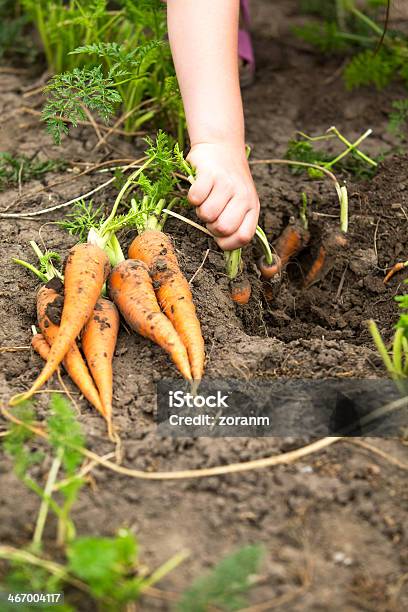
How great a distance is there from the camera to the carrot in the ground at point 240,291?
92.7 inches

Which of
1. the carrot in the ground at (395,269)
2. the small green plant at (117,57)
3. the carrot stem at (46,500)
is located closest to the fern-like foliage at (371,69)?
the small green plant at (117,57)

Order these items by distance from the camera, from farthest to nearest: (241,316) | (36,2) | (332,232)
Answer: (36,2) → (332,232) → (241,316)

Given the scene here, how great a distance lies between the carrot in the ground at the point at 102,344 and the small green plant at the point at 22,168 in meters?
0.82

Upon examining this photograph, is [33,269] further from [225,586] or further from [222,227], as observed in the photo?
[225,586]

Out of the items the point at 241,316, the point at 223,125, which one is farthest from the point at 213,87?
the point at 241,316

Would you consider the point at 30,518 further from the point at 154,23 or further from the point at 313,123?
the point at 313,123

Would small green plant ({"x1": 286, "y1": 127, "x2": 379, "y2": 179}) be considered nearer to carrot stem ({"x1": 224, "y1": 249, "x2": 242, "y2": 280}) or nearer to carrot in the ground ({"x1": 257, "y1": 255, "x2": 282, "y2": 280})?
carrot in the ground ({"x1": 257, "y1": 255, "x2": 282, "y2": 280})

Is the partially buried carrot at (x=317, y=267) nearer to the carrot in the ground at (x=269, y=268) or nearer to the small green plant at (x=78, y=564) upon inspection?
the carrot in the ground at (x=269, y=268)

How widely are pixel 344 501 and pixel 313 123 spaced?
6.47 feet

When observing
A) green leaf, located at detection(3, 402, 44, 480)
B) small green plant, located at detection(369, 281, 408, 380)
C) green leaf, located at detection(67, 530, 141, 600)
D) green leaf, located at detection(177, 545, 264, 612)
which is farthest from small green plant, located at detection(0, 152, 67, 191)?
green leaf, located at detection(177, 545, 264, 612)

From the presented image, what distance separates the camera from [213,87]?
7.85 feet

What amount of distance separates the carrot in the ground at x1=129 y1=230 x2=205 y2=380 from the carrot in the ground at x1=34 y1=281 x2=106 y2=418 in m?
0.26

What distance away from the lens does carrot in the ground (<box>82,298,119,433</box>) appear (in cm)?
197

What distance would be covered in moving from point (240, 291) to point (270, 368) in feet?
1.14
